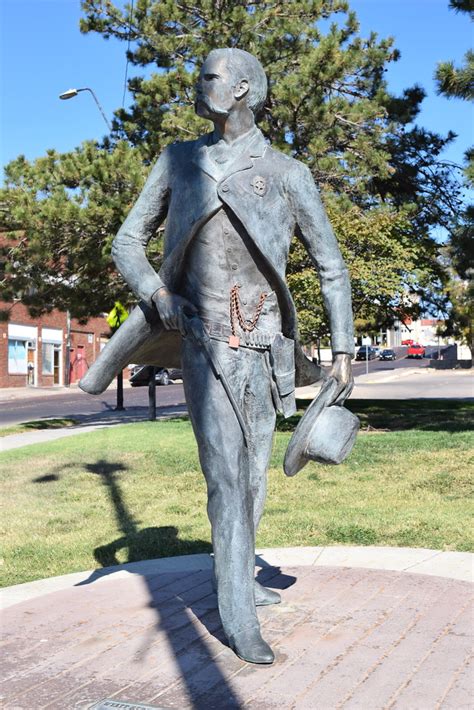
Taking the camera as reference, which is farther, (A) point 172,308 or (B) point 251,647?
(A) point 172,308

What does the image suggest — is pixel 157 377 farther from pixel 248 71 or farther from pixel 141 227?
pixel 248 71

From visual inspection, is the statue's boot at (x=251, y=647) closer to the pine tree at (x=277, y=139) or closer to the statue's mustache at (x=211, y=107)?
the statue's mustache at (x=211, y=107)

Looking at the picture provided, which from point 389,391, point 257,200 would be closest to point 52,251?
point 257,200

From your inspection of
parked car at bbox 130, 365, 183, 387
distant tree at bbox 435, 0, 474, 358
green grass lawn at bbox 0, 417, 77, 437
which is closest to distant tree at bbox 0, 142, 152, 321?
green grass lawn at bbox 0, 417, 77, 437

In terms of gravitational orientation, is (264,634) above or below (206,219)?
below

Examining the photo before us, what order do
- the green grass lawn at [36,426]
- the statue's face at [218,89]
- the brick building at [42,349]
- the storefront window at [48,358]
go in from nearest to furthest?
the statue's face at [218,89], the green grass lawn at [36,426], the brick building at [42,349], the storefront window at [48,358]

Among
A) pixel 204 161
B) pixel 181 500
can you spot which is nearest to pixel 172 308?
pixel 204 161

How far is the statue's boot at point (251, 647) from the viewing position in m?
3.58

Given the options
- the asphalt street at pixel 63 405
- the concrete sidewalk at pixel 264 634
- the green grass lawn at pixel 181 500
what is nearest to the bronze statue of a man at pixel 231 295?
the concrete sidewalk at pixel 264 634

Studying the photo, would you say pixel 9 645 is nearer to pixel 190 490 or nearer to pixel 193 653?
pixel 193 653

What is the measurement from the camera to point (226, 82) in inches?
155

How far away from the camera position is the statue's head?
3947 millimetres

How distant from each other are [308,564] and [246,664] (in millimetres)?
2004

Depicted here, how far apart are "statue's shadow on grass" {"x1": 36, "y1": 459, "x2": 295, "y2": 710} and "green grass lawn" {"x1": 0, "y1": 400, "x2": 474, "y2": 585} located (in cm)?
4
